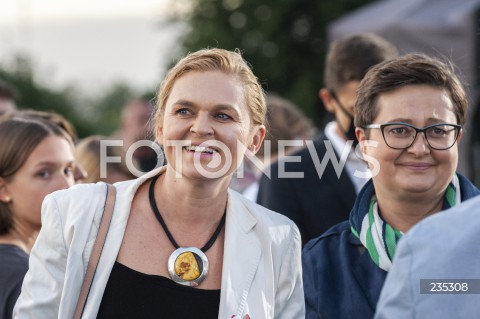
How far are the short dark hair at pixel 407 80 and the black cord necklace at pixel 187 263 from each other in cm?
86

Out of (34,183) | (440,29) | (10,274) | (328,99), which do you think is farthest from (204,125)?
(440,29)

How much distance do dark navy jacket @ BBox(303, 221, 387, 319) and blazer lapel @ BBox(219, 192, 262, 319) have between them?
11.2 inches

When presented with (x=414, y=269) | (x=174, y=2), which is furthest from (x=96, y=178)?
(x=174, y=2)

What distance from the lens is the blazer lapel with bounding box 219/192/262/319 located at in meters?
2.77

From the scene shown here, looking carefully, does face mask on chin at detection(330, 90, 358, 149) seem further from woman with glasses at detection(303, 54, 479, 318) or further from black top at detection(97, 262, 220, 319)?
black top at detection(97, 262, 220, 319)

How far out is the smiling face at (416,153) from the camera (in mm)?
3025

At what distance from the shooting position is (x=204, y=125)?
2.89 m

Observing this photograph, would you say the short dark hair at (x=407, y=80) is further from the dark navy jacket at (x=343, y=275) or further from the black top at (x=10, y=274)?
the black top at (x=10, y=274)

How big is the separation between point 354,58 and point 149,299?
2.08m

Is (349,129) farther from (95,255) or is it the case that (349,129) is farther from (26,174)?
(95,255)

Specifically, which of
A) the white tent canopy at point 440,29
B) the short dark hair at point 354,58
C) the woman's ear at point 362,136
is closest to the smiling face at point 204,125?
the woman's ear at point 362,136

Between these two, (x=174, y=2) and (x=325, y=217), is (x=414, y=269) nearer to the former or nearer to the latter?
(x=325, y=217)

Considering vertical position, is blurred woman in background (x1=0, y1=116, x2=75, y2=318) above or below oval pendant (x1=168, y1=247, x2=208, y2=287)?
above

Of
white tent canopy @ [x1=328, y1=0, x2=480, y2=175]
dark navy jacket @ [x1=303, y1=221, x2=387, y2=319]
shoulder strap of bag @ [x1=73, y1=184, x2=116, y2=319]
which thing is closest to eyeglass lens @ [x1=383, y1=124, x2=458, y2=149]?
dark navy jacket @ [x1=303, y1=221, x2=387, y2=319]
